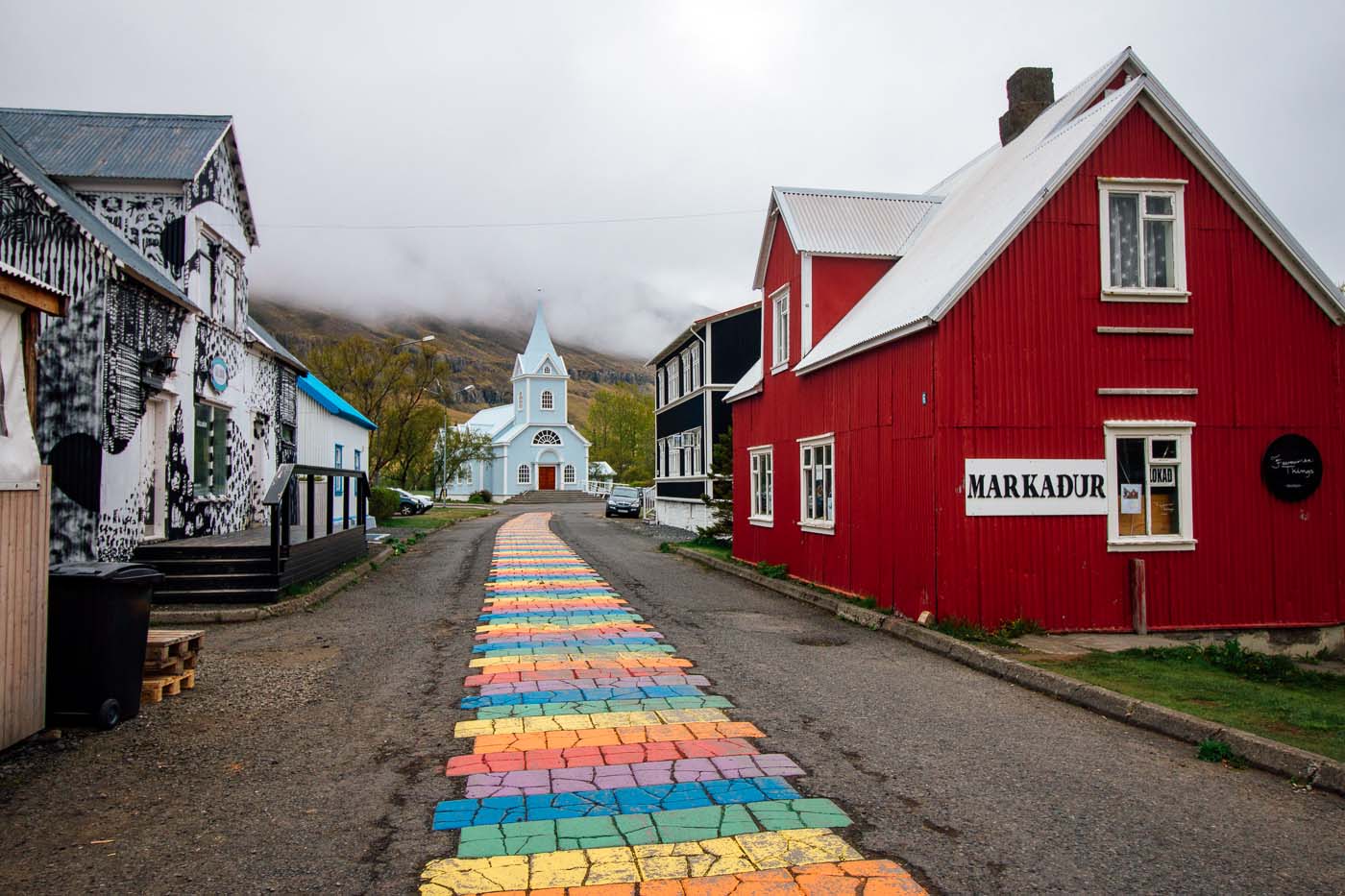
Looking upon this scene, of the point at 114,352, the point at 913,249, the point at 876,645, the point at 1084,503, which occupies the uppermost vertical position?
the point at 913,249

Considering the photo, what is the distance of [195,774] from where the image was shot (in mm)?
5695

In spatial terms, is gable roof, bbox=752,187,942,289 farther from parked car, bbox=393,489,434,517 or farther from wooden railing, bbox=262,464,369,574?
parked car, bbox=393,489,434,517

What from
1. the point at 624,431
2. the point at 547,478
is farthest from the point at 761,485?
→ the point at 624,431

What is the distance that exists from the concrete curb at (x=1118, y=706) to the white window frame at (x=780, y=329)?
6094mm

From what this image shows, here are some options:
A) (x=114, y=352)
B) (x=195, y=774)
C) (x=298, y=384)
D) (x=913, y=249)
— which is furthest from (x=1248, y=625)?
(x=298, y=384)

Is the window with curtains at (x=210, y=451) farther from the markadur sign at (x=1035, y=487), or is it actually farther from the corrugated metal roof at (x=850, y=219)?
the markadur sign at (x=1035, y=487)

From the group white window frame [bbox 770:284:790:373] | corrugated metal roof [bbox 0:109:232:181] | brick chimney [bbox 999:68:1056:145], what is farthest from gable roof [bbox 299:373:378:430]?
brick chimney [bbox 999:68:1056:145]

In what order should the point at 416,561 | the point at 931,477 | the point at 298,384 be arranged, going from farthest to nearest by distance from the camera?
1. the point at 298,384
2. the point at 416,561
3. the point at 931,477

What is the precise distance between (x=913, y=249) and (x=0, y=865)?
48.9ft

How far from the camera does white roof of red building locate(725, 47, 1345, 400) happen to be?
11625 millimetres

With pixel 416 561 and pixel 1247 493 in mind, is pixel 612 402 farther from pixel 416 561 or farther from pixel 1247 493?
pixel 1247 493

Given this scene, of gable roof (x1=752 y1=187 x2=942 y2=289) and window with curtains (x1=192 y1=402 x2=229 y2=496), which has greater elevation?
gable roof (x1=752 y1=187 x2=942 y2=289)

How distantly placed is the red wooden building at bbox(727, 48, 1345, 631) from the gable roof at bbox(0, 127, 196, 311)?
10485mm

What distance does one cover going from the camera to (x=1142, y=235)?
39.7ft
